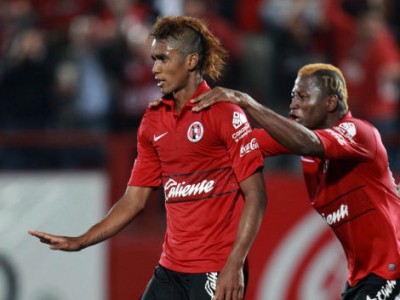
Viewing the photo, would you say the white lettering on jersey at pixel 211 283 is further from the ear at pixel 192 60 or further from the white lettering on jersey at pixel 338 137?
the ear at pixel 192 60

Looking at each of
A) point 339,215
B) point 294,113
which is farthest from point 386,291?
point 294,113

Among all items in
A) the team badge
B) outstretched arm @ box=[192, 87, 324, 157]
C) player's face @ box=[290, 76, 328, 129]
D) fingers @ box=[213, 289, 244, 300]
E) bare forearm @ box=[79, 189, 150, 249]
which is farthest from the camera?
player's face @ box=[290, 76, 328, 129]

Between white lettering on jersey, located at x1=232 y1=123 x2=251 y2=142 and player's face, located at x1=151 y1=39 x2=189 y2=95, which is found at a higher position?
player's face, located at x1=151 y1=39 x2=189 y2=95

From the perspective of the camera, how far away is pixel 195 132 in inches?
202

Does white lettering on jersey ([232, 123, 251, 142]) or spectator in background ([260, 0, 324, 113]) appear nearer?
white lettering on jersey ([232, 123, 251, 142])

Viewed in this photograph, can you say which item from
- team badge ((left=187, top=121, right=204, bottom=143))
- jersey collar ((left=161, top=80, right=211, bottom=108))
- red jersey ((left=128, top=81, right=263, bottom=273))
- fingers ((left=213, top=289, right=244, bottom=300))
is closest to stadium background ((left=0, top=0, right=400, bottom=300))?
jersey collar ((left=161, top=80, right=211, bottom=108))

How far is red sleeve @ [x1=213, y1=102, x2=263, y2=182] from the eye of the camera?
501cm

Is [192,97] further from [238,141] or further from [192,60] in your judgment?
[238,141]

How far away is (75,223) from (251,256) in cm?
163

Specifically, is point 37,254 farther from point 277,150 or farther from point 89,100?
point 277,150

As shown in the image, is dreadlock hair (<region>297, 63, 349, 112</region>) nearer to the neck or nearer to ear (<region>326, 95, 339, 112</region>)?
ear (<region>326, 95, 339, 112</region>)

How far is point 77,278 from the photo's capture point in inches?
362

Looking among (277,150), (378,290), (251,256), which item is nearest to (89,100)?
(251,256)

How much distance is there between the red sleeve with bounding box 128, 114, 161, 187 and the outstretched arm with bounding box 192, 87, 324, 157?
0.47 metres
